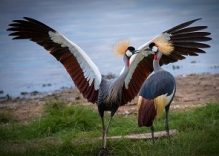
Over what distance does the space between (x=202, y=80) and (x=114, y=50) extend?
2.66 metres

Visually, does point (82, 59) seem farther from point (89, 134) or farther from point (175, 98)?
point (175, 98)

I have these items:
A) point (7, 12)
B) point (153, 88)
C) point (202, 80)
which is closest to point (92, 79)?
point (153, 88)

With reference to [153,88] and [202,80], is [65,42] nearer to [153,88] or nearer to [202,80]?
[153,88]

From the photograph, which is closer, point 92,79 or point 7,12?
point 92,79

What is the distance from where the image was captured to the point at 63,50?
5.64 meters

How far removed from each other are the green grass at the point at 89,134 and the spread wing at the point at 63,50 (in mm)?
538

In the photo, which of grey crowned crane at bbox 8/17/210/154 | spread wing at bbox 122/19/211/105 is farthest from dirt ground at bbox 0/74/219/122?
grey crowned crane at bbox 8/17/210/154

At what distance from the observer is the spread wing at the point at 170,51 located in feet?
18.9

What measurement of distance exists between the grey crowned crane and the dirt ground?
4.05 ft

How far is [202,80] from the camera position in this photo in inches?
319

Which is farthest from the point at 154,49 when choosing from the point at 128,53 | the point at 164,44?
the point at 128,53

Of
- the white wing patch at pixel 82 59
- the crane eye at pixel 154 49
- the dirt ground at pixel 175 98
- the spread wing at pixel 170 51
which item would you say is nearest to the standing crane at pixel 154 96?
the crane eye at pixel 154 49

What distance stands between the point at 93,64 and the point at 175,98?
81.5 inches

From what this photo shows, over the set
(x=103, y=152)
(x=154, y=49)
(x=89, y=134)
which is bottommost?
(x=103, y=152)
